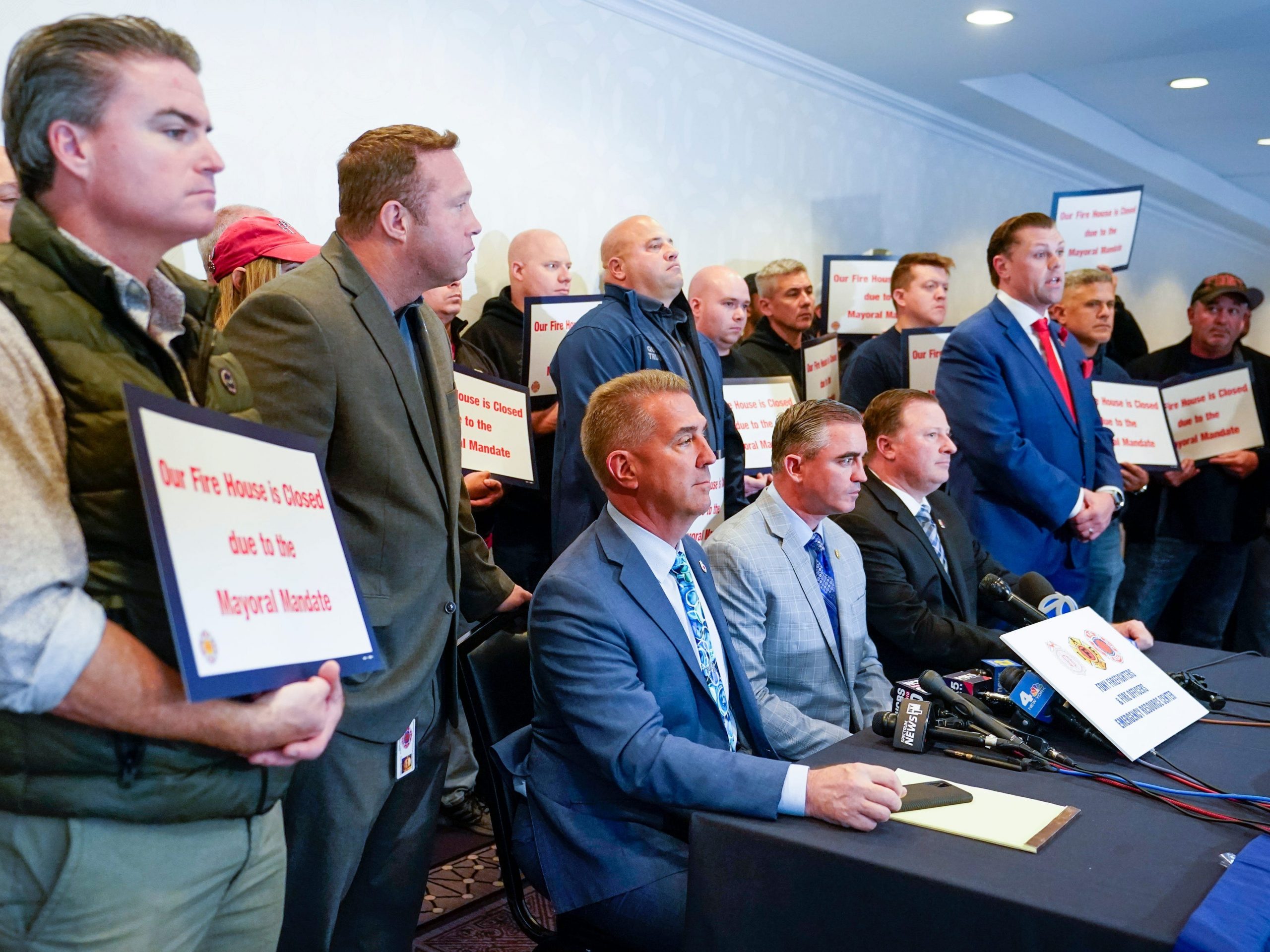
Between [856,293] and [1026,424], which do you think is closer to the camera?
[1026,424]

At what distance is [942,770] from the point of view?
5.70ft

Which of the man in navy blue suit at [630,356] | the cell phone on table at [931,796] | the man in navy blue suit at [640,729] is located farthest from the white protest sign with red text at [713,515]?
the cell phone on table at [931,796]

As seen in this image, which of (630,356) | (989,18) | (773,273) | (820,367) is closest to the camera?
(630,356)

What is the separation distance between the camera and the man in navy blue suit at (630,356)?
10.2 ft

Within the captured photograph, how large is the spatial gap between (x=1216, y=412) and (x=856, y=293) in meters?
1.76

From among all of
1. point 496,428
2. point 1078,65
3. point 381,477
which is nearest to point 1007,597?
point 381,477

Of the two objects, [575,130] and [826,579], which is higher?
[575,130]

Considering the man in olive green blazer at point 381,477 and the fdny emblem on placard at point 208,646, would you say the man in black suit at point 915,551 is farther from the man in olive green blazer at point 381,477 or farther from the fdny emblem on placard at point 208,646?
the fdny emblem on placard at point 208,646

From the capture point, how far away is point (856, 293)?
555 centimetres

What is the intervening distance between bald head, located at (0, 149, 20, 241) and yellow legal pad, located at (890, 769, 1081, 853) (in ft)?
6.81

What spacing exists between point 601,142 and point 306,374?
11.6 feet

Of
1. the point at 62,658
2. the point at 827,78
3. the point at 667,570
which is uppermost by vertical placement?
the point at 827,78

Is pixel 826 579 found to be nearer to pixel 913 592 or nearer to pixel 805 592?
pixel 805 592

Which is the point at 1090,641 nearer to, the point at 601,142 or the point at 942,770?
the point at 942,770
